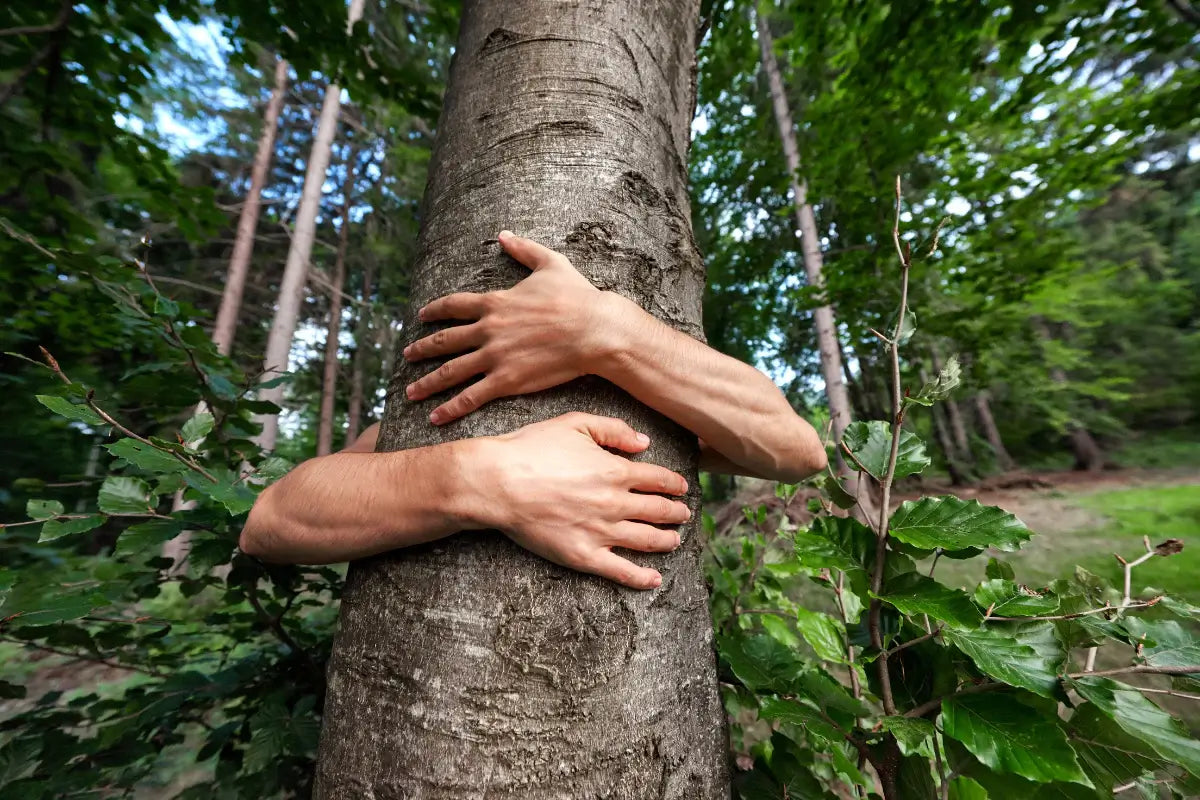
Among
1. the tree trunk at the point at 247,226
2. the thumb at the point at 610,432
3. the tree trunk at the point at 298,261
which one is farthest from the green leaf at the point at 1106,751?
the tree trunk at the point at 247,226

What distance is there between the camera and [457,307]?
0.92 m

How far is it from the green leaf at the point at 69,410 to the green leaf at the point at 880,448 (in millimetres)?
1542

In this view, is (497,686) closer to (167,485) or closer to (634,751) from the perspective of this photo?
(634,751)

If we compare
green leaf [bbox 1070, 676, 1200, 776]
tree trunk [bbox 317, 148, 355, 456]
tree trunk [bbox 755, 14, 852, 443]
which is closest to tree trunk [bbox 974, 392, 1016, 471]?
tree trunk [bbox 755, 14, 852, 443]

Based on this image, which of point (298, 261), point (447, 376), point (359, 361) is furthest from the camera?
point (359, 361)

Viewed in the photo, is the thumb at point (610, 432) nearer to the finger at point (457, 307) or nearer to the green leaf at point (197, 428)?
A: the finger at point (457, 307)

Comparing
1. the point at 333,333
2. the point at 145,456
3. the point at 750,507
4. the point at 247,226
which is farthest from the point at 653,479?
the point at 333,333


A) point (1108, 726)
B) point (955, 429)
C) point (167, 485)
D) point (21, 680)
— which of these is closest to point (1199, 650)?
point (1108, 726)

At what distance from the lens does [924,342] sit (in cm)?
749

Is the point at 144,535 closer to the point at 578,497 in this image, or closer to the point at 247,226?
the point at 578,497

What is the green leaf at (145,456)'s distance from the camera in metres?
0.91

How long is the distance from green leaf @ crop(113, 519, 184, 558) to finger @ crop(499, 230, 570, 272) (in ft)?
3.49

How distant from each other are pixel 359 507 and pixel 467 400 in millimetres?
273

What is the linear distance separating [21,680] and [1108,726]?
7268 mm
